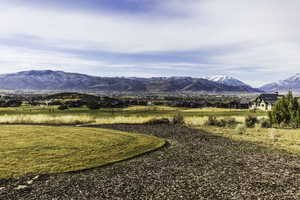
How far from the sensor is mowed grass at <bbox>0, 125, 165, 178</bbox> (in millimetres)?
14039

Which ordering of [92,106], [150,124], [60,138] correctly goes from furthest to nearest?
[92,106], [150,124], [60,138]

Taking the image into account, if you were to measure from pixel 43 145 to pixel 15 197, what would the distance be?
9.24 meters

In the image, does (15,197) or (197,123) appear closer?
(15,197)

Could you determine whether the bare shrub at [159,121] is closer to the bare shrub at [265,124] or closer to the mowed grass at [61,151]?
the bare shrub at [265,124]

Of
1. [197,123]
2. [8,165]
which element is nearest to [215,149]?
[8,165]

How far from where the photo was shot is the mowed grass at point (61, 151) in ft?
46.1

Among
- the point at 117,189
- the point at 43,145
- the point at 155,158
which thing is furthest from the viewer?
the point at 43,145

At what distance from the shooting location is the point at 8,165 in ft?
46.5

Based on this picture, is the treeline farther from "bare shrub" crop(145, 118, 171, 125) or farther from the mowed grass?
the mowed grass

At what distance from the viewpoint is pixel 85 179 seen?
41.0 ft

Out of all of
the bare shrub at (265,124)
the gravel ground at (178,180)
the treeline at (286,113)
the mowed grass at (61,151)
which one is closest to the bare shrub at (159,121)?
the bare shrub at (265,124)

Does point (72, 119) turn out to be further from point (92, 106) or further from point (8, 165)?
point (92, 106)

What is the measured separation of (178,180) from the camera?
12.5m

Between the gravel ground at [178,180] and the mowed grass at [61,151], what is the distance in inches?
41.9
